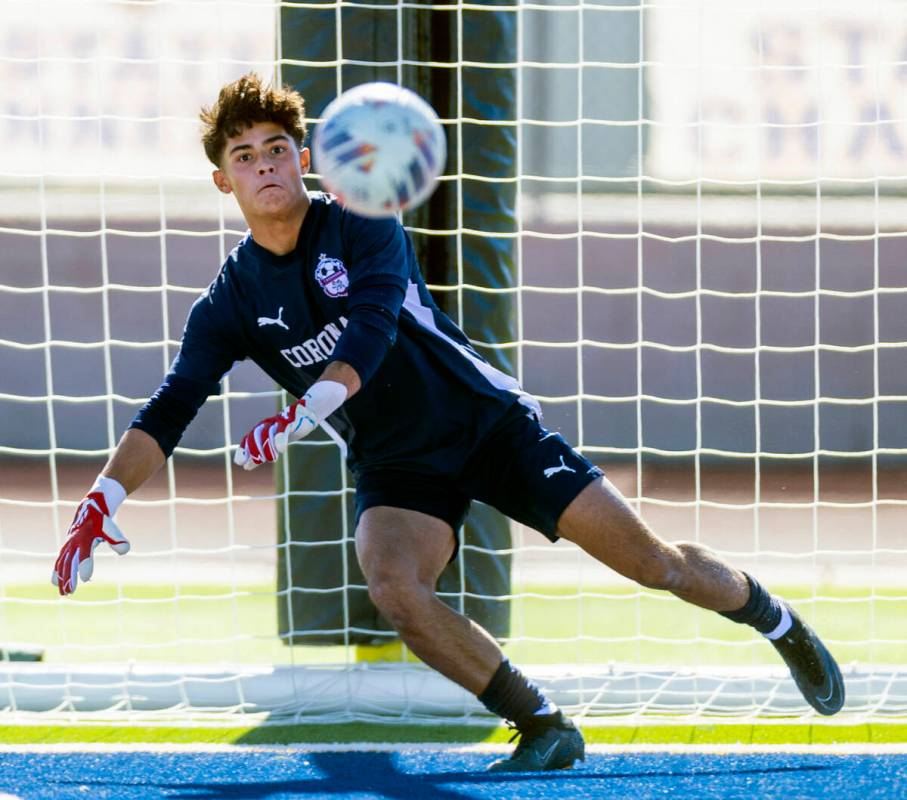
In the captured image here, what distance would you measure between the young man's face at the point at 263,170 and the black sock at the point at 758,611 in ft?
5.59

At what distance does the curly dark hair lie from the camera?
3.72m

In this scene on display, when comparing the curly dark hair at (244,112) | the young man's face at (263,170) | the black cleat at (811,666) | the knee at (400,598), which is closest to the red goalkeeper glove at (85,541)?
the knee at (400,598)

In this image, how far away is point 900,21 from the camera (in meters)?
8.38

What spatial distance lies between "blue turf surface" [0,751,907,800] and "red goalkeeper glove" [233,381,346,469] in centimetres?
103

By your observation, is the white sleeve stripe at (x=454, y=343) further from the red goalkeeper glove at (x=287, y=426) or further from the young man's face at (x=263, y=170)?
the red goalkeeper glove at (x=287, y=426)

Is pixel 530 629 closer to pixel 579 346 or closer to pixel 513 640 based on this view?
pixel 513 640

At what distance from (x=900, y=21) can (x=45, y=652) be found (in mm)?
6140

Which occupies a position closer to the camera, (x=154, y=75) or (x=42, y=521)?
(x=42, y=521)

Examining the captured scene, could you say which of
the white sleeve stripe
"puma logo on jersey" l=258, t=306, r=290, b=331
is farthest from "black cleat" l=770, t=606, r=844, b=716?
"puma logo on jersey" l=258, t=306, r=290, b=331

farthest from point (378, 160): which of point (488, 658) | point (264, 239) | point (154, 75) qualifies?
point (154, 75)

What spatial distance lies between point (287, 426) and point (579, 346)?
69.4 inches

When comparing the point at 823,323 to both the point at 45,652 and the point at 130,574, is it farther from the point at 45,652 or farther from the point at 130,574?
the point at 45,652

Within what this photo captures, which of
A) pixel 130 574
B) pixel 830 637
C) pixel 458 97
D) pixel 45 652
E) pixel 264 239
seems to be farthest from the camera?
pixel 130 574

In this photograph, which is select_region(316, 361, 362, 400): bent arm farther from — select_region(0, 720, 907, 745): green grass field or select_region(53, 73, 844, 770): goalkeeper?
select_region(0, 720, 907, 745): green grass field
